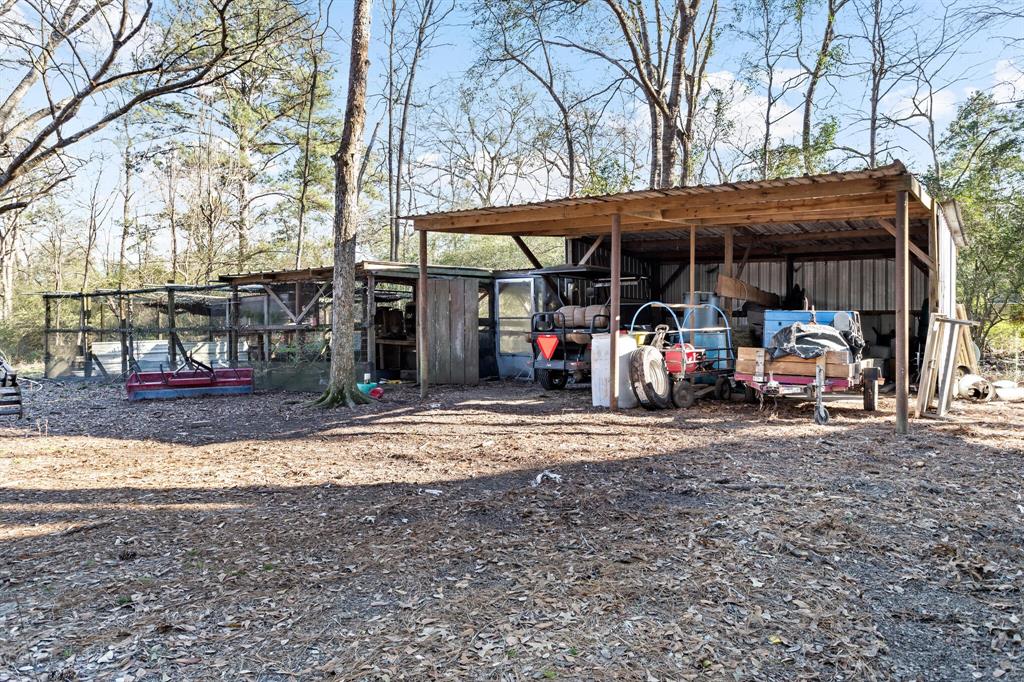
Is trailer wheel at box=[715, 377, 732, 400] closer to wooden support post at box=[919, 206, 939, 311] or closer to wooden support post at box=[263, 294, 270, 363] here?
wooden support post at box=[919, 206, 939, 311]

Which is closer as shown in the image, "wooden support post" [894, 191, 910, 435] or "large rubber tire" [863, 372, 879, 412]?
"wooden support post" [894, 191, 910, 435]

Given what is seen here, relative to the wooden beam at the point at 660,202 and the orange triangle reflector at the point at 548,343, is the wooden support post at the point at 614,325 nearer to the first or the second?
the wooden beam at the point at 660,202

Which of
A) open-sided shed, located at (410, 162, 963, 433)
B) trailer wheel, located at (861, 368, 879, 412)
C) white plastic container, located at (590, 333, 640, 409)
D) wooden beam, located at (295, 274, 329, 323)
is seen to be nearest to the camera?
open-sided shed, located at (410, 162, 963, 433)

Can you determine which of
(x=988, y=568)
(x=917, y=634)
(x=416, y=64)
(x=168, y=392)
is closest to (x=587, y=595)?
(x=917, y=634)

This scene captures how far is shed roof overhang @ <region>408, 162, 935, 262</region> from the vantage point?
8555 mm

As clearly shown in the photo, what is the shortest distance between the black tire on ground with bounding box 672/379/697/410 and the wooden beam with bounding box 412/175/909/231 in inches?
103

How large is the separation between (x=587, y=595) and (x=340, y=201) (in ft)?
29.6

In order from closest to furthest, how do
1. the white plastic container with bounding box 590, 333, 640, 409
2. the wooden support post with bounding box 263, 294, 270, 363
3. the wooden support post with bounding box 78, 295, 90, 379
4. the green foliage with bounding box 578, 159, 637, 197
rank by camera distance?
the white plastic container with bounding box 590, 333, 640, 409, the wooden support post with bounding box 263, 294, 270, 363, the wooden support post with bounding box 78, 295, 90, 379, the green foliage with bounding box 578, 159, 637, 197

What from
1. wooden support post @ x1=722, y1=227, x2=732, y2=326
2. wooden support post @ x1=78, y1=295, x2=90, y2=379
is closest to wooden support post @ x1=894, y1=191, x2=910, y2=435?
wooden support post @ x1=722, y1=227, x2=732, y2=326

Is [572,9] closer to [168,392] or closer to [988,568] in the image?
[168,392]

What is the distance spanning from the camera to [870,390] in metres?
9.69

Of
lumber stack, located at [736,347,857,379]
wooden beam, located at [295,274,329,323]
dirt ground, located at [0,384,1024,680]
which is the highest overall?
wooden beam, located at [295,274,329,323]

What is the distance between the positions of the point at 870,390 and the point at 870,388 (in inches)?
1.3

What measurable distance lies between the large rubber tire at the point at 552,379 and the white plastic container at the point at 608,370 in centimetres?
223
